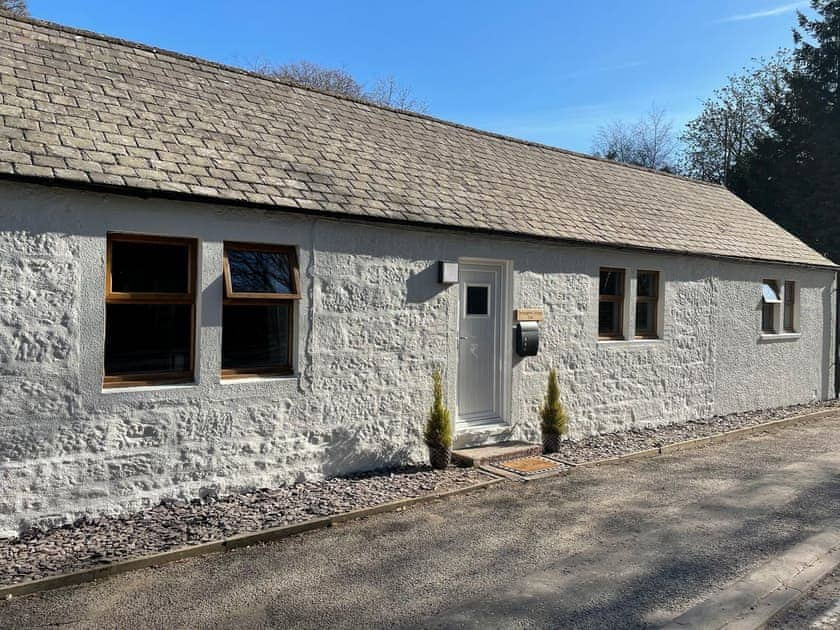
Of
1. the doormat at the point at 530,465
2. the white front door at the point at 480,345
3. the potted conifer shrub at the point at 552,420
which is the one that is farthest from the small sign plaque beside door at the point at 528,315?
the doormat at the point at 530,465

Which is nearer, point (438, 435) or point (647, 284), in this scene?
point (438, 435)

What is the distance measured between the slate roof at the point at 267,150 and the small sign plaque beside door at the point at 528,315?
110cm

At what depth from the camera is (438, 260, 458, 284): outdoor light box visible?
817cm

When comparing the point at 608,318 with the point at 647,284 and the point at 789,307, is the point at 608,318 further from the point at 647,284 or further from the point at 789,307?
the point at 789,307

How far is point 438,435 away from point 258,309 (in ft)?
8.68

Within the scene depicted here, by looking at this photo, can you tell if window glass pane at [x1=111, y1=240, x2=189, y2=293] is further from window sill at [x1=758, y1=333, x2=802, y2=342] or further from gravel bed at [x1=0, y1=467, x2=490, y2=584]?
window sill at [x1=758, y1=333, x2=802, y2=342]

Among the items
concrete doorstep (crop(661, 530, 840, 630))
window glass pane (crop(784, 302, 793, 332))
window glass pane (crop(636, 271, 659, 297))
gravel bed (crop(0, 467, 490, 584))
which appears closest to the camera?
concrete doorstep (crop(661, 530, 840, 630))

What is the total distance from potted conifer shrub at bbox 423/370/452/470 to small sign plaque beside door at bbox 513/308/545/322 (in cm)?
175

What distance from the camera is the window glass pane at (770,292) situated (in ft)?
43.5

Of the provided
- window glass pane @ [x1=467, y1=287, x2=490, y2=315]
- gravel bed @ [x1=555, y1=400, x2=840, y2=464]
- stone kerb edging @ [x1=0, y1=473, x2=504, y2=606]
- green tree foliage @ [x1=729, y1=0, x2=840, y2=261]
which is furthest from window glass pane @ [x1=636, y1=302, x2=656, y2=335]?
green tree foliage @ [x1=729, y1=0, x2=840, y2=261]

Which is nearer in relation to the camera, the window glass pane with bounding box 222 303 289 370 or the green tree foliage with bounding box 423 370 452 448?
the window glass pane with bounding box 222 303 289 370

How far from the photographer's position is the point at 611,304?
1067cm

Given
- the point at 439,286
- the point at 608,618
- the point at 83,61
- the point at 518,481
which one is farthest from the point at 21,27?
the point at 608,618

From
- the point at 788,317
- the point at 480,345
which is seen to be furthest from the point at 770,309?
the point at 480,345
